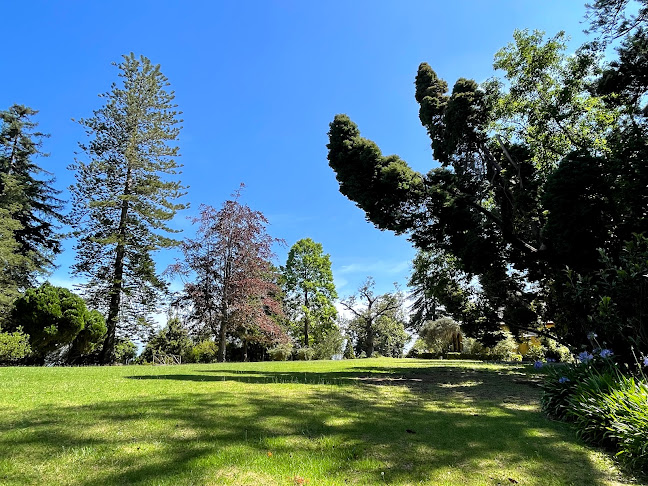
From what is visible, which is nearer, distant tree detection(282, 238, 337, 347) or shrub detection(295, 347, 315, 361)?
shrub detection(295, 347, 315, 361)

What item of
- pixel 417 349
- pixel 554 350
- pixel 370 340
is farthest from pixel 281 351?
pixel 554 350

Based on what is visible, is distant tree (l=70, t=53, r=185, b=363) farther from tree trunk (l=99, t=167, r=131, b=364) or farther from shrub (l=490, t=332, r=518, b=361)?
shrub (l=490, t=332, r=518, b=361)

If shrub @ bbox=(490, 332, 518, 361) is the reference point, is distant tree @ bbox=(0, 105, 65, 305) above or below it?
above

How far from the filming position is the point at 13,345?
1475 cm

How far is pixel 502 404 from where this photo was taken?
20.6 feet

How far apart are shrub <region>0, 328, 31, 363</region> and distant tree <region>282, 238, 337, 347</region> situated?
70.8ft

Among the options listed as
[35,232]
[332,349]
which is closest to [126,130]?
[35,232]

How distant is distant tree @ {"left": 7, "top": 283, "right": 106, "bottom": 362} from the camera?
16.0 m

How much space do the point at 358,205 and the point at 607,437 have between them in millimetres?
10474

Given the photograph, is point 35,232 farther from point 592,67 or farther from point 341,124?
point 592,67

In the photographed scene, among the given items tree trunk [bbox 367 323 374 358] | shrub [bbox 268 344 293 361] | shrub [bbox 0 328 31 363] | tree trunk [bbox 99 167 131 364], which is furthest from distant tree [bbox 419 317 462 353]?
shrub [bbox 0 328 31 363]

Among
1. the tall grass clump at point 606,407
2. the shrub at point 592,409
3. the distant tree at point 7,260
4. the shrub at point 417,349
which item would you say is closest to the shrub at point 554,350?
the shrub at point 417,349

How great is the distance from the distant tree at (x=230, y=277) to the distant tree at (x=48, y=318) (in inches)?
208

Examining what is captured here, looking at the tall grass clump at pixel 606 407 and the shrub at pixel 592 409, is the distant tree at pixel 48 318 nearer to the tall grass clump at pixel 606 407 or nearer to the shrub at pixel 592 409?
the tall grass clump at pixel 606 407
